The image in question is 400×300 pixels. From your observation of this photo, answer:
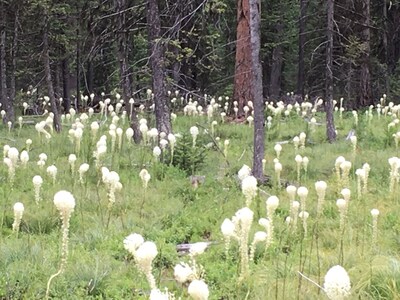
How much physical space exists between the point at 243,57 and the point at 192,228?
9617mm

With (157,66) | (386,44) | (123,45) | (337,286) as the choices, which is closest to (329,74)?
(157,66)

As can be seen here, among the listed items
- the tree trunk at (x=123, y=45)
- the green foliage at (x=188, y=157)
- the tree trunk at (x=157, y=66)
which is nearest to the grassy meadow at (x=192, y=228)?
the green foliage at (x=188, y=157)

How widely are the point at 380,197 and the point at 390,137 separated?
171 inches

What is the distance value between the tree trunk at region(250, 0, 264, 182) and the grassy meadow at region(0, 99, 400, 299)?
38cm

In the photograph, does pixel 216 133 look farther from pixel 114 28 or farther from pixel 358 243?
pixel 358 243

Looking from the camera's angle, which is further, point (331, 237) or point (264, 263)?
point (331, 237)

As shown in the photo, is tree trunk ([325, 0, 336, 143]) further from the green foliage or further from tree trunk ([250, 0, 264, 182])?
the green foliage

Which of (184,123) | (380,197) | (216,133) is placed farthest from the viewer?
(184,123)

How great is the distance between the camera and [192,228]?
6.51 meters

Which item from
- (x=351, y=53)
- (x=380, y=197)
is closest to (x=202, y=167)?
(x=380, y=197)

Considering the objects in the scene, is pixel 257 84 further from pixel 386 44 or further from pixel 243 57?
pixel 386 44

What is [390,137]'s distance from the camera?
11695 mm

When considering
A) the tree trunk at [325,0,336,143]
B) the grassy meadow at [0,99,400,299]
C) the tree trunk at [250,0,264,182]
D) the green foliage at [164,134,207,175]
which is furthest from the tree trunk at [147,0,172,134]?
the tree trunk at [325,0,336,143]

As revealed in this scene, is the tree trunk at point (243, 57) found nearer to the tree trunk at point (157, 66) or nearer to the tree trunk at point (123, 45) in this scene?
the tree trunk at point (123, 45)
